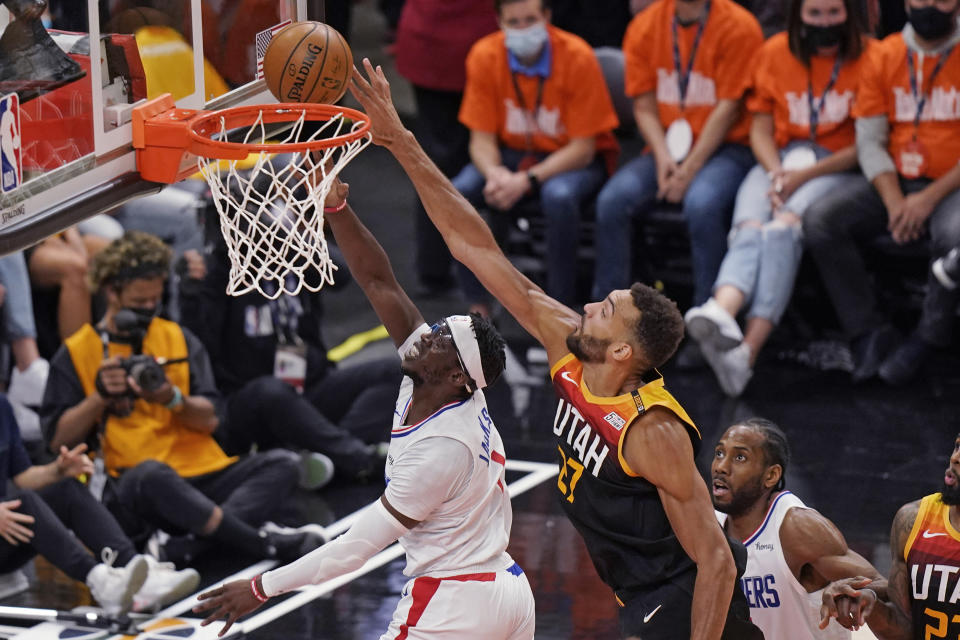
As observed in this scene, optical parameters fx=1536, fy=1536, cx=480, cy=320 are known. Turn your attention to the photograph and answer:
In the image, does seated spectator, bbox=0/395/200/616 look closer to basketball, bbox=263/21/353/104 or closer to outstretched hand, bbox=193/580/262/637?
outstretched hand, bbox=193/580/262/637

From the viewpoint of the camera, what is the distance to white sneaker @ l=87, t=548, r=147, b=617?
593cm

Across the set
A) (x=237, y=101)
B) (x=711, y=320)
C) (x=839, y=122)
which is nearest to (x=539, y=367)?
(x=711, y=320)

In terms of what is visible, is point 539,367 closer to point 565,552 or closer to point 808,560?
point 565,552

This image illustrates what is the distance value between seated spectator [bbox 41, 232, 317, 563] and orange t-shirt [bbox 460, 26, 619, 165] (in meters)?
3.09

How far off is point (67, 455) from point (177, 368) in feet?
2.56

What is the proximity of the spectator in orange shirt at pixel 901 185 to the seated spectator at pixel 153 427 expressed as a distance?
344cm

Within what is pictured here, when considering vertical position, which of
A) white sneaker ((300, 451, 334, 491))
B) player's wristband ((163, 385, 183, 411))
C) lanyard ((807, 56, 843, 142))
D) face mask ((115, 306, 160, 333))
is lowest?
white sneaker ((300, 451, 334, 491))

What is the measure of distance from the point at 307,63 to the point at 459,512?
1.61 metres

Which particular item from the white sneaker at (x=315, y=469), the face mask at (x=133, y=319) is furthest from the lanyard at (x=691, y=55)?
the face mask at (x=133, y=319)

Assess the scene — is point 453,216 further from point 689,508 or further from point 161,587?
point 161,587

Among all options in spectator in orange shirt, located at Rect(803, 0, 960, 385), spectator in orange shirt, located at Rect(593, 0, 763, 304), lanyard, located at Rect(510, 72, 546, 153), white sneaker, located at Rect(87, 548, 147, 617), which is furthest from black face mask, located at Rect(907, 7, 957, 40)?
white sneaker, located at Rect(87, 548, 147, 617)

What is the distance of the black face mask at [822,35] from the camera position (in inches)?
331

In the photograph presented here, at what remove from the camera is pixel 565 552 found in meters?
6.64

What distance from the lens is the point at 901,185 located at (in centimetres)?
842
